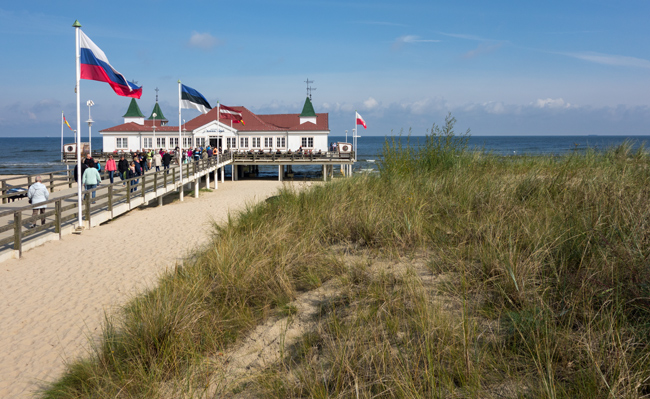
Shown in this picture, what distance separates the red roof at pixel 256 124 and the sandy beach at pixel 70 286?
2825 centimetres

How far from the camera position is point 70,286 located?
8602mm

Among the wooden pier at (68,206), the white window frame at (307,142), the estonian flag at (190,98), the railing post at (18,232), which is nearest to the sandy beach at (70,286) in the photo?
the railing post at (18,232)

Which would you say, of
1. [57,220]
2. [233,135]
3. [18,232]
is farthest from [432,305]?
[233,135]

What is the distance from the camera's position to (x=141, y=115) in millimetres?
48375

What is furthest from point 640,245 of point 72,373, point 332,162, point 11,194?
point 332,162

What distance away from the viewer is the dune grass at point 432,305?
3.26 metres

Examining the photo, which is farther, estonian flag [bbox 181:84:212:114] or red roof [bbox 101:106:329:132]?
red roof [bbox 101:106:329:132]

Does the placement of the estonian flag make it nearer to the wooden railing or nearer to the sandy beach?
the sandy beach

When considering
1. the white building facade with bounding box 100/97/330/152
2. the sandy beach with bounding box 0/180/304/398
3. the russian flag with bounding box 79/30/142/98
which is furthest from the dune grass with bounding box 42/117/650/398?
the white building facade with bounding box 100/97/330/152

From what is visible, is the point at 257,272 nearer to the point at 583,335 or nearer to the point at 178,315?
the point at 178,315

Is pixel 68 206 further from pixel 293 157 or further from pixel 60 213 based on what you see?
pixel 293 157

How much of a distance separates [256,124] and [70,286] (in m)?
36.4

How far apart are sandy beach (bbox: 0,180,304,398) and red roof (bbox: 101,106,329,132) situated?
28251 millimetres

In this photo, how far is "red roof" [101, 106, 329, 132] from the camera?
43.3 meters
